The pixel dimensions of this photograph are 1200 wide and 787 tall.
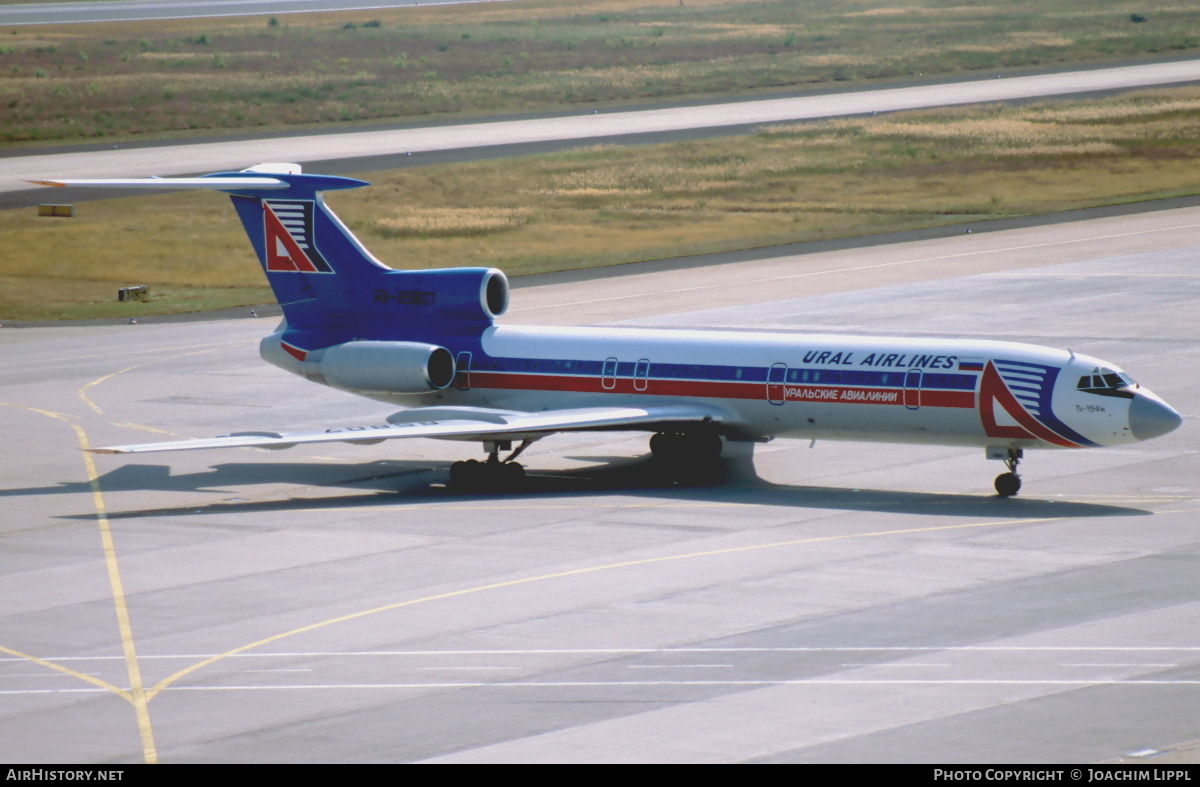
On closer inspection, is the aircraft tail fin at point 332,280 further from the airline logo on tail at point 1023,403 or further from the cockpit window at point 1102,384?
the cockpit window at point 1102,384

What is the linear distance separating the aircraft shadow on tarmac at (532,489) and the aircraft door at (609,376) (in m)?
2.09

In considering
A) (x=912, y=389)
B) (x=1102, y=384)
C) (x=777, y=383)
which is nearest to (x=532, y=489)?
(x=777, y=383)

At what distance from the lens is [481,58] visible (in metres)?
157

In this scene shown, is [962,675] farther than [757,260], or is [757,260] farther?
[757,260]

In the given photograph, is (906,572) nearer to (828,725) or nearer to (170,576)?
(828,725)

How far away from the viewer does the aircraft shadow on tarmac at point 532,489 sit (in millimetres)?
36281

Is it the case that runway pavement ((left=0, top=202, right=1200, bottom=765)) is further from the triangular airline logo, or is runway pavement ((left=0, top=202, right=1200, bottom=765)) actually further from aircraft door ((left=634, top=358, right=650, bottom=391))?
aircraft door ((left=634, top=358, right=650, bottom=391))

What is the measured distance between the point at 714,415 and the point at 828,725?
17.6 meters

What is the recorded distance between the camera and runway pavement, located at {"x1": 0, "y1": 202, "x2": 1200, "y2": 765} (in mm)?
22234

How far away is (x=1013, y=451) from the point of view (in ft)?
121

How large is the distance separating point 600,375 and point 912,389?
7376 mm

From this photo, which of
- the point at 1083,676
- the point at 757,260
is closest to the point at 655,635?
the point at 1083,676

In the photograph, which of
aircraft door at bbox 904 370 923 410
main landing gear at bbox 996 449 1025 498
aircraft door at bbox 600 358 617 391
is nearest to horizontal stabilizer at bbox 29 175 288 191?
aircraft door at bbox 600 358 617 391

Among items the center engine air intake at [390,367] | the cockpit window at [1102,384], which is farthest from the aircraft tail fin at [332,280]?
the cockpit window at [1102,384]
